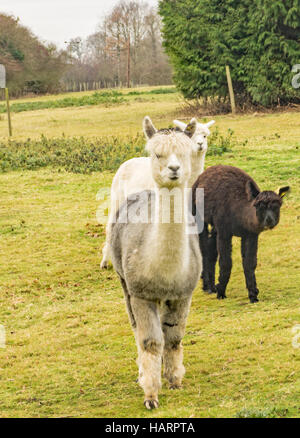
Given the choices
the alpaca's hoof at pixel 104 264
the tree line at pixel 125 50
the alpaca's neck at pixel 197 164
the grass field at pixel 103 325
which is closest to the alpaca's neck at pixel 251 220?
the grass field at pixel 103 325

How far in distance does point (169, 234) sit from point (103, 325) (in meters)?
3.33

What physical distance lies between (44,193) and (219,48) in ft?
41.2

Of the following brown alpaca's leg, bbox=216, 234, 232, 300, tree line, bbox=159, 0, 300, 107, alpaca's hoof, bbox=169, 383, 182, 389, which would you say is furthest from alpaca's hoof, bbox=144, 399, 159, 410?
tree line, bbox=159, 0, 300, 107

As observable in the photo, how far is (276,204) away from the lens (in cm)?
755

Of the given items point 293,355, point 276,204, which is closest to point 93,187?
point 276,204

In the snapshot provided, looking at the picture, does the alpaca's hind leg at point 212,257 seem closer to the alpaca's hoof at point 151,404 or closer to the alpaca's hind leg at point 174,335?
the alpaca's hind leg at point 174,335

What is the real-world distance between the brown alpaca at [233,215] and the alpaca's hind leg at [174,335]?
2.40 metres

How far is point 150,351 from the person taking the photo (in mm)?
5211

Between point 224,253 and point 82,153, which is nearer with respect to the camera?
point 224,253

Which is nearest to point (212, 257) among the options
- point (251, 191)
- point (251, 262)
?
point (251, 262)

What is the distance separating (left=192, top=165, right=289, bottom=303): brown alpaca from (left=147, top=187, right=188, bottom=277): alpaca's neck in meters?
2.73

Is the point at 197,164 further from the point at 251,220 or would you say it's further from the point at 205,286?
the point at 251,220

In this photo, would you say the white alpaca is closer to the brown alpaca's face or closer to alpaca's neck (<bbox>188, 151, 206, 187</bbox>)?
alpaca's neck (<bbox>188, 151, 206, 187</bbox>)

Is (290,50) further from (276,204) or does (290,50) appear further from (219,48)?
(276,204)
